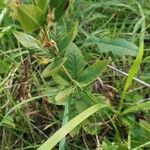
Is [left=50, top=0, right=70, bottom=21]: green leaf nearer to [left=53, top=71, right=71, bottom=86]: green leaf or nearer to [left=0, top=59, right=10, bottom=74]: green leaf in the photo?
[left=53, top=71, right=71, bottom=86]: green leaf

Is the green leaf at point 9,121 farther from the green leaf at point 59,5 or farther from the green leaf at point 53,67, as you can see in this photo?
the green leaf at point 59,5

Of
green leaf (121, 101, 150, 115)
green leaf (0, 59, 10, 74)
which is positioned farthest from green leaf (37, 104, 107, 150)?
green leaf (0, 59, 10, 74)

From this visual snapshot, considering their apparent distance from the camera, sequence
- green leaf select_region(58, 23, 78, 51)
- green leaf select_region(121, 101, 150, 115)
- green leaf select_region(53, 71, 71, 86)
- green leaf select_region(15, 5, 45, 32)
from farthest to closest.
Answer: green leaf select_region(121, 101, 150, 115), green leaf select_region(53, 71, 71, 86), green leaf select_region(58, 23, 78, 51), green leaf select_region(15, 5, 45, 32)

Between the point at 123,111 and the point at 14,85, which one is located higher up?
→ the point at 14,85

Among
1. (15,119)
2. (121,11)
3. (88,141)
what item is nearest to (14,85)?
(15,119)

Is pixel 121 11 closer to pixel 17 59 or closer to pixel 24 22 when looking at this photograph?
pixel 17 59

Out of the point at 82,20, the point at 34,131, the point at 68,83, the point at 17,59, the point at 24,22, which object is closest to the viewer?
the point at 24,22
